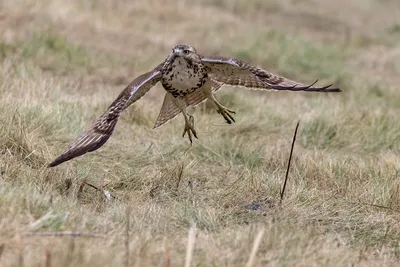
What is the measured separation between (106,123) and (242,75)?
43.1 inches

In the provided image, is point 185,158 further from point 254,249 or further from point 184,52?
point 254,249

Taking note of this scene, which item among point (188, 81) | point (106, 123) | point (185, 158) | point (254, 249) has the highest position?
point (188, 81)

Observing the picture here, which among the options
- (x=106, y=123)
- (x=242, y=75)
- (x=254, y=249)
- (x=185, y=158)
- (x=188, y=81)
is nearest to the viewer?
(x=254, y=249)

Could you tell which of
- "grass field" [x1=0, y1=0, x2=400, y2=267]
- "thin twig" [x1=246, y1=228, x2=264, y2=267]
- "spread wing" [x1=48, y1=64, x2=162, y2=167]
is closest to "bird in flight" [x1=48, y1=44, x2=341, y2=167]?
"spread wing" [x1=48, y1=64, x2=162, y2=167]

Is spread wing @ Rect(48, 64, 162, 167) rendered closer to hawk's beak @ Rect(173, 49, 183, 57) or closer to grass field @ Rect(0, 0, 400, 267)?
hawk's beak @ Rect(173, 49, 183, 57)

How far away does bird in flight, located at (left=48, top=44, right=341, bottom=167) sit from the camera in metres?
5.18

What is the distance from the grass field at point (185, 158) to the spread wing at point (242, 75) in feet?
2.20

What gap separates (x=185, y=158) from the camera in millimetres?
6418

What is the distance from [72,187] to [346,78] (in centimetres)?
600

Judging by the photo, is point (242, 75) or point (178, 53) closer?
point (178, 53)

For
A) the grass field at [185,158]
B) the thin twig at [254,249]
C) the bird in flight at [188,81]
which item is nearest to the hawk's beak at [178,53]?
the bird in flight at [188,81]

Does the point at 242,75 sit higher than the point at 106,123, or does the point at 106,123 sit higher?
the point at 242,75

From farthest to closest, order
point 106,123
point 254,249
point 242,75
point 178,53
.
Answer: point 242,75 < point 178,53 < point 106,123 < point 254,249

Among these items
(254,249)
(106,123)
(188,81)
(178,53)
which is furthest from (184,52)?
(254,249)
